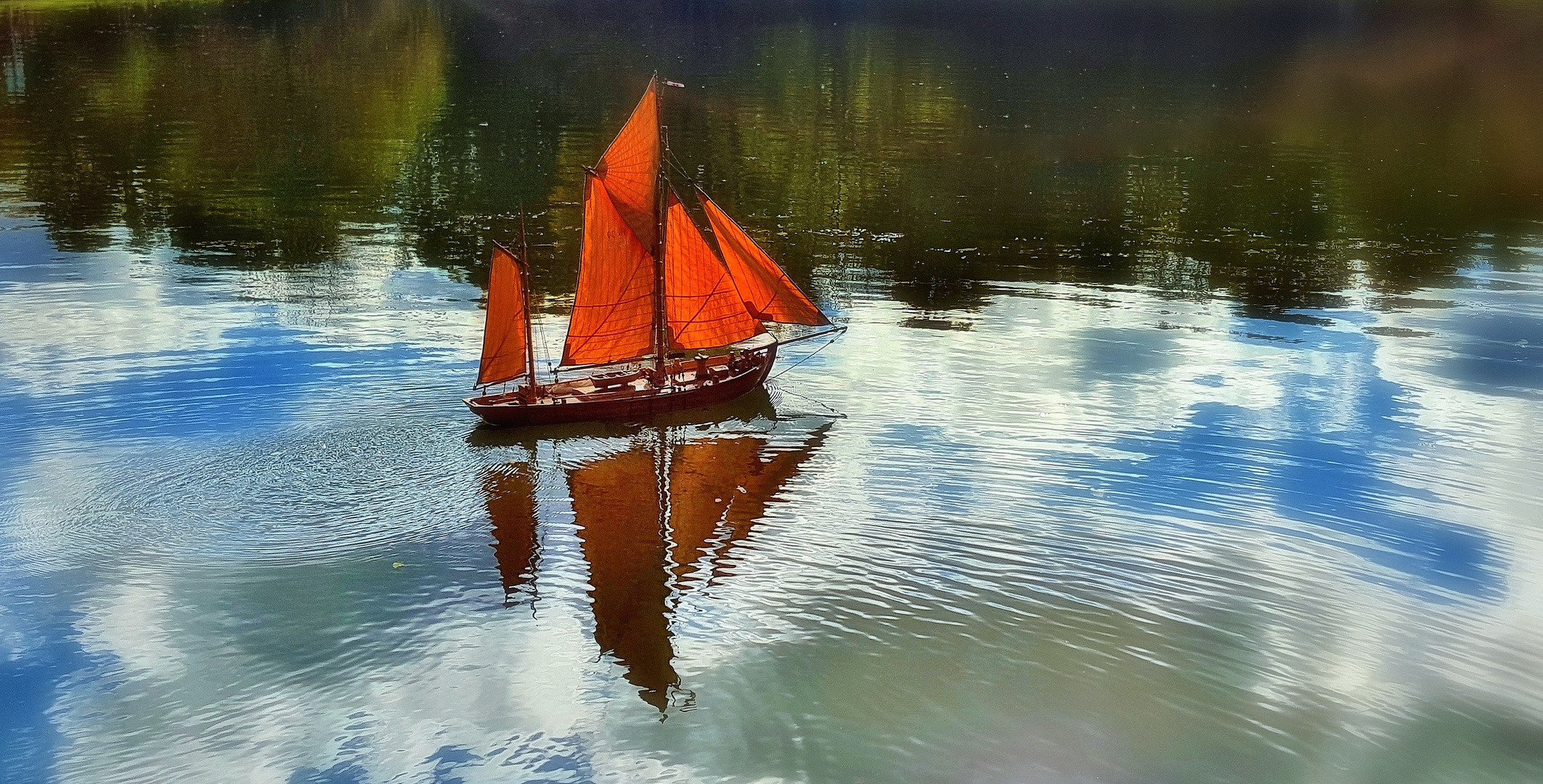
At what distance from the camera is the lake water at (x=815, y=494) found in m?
24.3

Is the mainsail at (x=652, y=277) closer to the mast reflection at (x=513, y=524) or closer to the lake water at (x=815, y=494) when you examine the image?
the lake water at (x=815, y=494)

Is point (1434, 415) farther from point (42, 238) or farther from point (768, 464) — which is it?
point (42, 238)

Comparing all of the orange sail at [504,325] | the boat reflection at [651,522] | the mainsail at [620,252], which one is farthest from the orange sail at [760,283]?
the orange sail at [504,325]

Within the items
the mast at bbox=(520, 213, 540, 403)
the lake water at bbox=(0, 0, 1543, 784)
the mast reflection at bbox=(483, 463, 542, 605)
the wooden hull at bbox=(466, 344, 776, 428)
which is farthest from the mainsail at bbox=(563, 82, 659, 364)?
the mast reflection at bbox=(483, 463, 542, 605)

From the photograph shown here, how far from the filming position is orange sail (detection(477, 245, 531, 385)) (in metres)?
38.9

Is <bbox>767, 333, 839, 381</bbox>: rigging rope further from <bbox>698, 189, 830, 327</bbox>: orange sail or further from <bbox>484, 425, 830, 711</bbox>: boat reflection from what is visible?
<bbox>484, 425, 830, 711</bbox>: boat reflection

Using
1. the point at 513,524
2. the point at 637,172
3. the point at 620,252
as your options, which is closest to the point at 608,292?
the point at 620,252

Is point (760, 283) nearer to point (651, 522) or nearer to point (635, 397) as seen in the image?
point (635, 397)

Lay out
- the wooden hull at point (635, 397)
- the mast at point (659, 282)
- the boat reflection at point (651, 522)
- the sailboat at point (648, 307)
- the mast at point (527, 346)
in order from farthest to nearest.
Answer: the mast at point (659, 282), the sailboat at point (648, 307), the mast at point (527, 346), the wooden hull at point (635, 397), the boat reflection at point (651, 522)

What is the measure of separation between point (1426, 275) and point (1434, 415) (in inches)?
838

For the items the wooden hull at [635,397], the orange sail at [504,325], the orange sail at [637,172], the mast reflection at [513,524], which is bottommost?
the mast reflection at [513,524]

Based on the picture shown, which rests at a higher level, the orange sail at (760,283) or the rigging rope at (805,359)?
the orange sail at (760,283)

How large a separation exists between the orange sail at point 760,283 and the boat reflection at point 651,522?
16.3 ft

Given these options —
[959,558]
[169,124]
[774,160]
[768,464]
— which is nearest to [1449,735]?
[959,558]
